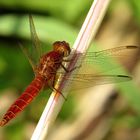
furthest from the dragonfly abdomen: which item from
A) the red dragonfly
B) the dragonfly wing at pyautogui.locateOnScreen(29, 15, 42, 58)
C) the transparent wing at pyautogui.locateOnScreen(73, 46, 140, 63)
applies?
the transparent wing at pyautogui.locateOnScreen(73, 46, 140, 63)

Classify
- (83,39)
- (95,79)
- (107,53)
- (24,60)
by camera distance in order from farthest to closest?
(24,60)
(107,53)
(95,79)
(83,39)

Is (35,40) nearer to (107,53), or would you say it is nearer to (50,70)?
(50,70)

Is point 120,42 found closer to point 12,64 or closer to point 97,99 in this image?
point 97,99

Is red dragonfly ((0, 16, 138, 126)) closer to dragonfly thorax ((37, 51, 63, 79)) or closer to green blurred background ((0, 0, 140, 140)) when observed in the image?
dragonfly thorax ((37, 51, 63, 79))

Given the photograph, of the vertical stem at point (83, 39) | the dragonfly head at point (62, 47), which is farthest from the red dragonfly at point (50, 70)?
the vertical stem at point (83, 39)

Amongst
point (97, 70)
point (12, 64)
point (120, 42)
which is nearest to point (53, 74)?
point (97, 70)

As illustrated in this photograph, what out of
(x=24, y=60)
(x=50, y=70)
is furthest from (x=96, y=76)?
(x=24, y=60)
